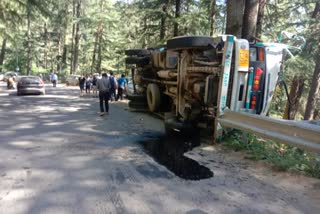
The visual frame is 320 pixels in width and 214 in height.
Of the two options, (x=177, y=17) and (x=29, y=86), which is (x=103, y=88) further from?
(x=29, y=86)

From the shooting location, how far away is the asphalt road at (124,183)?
3.99 m

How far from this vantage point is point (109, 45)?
147 ft

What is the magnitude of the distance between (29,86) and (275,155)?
2030cm

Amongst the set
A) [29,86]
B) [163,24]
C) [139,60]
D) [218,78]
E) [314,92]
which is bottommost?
[29,86]

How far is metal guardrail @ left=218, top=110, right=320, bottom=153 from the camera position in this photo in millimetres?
4879

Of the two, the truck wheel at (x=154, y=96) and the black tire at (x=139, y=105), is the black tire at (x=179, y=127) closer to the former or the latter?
the truck wheel at (x=154, y=96)

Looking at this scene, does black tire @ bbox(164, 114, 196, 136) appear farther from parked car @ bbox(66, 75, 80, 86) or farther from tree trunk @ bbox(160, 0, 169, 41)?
parked car @ bbox(66, 75, 80, 86)

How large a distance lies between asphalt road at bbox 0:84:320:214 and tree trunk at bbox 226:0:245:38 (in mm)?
4122

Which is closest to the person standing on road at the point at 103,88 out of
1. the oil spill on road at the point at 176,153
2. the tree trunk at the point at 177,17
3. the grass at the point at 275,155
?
the oil spill on road at the point at 176,153

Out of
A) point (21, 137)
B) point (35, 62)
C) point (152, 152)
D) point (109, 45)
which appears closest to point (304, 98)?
point (152, 152)

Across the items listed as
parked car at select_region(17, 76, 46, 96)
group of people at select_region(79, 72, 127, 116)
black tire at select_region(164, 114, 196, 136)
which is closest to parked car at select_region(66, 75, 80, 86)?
group of people at select_region(79, 72, 127, 116)

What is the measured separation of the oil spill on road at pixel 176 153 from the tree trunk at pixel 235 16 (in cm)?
352

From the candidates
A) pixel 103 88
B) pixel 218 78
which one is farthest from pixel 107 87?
pixel 218 78

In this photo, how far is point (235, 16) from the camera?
9.36 meters
